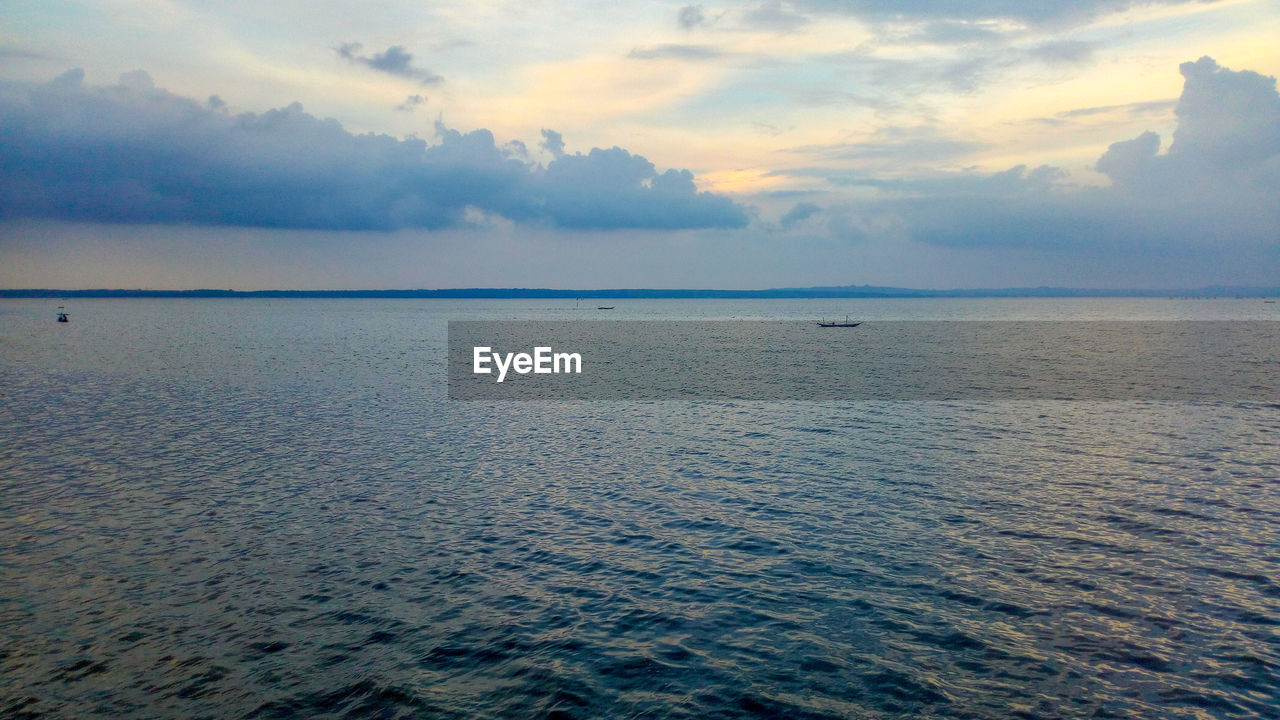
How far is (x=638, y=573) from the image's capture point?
83.5 ft

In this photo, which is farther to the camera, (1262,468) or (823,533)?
(1262,468)

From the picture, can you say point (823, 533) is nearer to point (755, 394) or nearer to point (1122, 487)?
point (1122, 487)

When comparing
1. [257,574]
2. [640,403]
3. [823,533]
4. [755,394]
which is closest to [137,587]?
[257,574]

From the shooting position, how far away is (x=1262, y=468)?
40125 millimetres

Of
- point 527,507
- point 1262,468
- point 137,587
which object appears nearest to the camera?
point 137,587

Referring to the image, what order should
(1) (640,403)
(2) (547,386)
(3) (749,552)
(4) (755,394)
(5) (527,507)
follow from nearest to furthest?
1. (3) (749,552)
2. (5) (527,507)
3. (1) (640,403)
4. (4) (755,394)
5. (2) (547,386)

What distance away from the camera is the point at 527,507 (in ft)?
111

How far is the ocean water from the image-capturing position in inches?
704

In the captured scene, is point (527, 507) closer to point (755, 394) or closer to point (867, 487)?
point (867, 487)

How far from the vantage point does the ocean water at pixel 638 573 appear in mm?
17875

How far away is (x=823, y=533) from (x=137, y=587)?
82.6 feet

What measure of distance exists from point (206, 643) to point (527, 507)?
15.3m

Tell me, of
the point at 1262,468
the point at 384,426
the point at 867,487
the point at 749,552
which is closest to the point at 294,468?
the point at 384,426

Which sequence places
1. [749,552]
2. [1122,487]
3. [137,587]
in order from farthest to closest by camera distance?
[1122,487] < [749,552] < [137,587]
